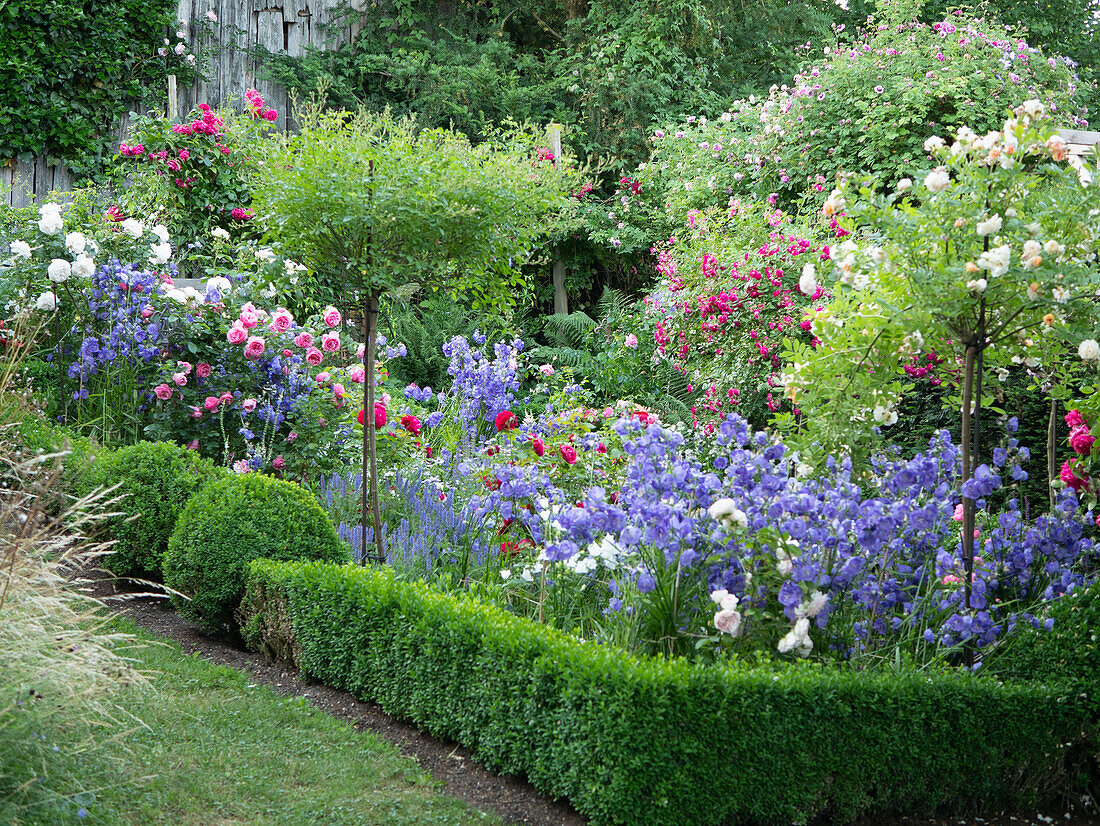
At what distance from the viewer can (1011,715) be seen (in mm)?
2869

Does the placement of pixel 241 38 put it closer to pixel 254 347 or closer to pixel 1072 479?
pixel 254 347

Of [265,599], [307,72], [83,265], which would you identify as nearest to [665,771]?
[265,599]

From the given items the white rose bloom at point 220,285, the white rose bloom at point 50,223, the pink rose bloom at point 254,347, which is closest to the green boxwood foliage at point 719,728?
the pink rose bloom at point 254,347

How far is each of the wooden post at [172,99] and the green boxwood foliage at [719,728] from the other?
6.75 m

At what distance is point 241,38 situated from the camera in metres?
9.62

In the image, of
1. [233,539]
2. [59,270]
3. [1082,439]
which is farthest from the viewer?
[59,270]

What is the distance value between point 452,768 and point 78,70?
303 inches

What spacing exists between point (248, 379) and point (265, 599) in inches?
67.9

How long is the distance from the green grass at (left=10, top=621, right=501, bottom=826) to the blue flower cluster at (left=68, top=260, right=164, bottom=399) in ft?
8.21

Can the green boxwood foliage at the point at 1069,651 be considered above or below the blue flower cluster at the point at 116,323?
below

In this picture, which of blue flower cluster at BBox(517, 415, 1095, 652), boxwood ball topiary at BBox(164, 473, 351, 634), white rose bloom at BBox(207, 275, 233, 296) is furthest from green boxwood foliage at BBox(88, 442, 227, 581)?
blue flower cluster at BBox(517, 415, 1095, 652)

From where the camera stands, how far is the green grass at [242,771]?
8.62 ft

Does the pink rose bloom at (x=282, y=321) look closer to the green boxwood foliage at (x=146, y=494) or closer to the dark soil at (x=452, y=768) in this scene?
the green boxwood foliage at (x=146, y=494)

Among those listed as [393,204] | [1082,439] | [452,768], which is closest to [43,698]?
[452,768]
